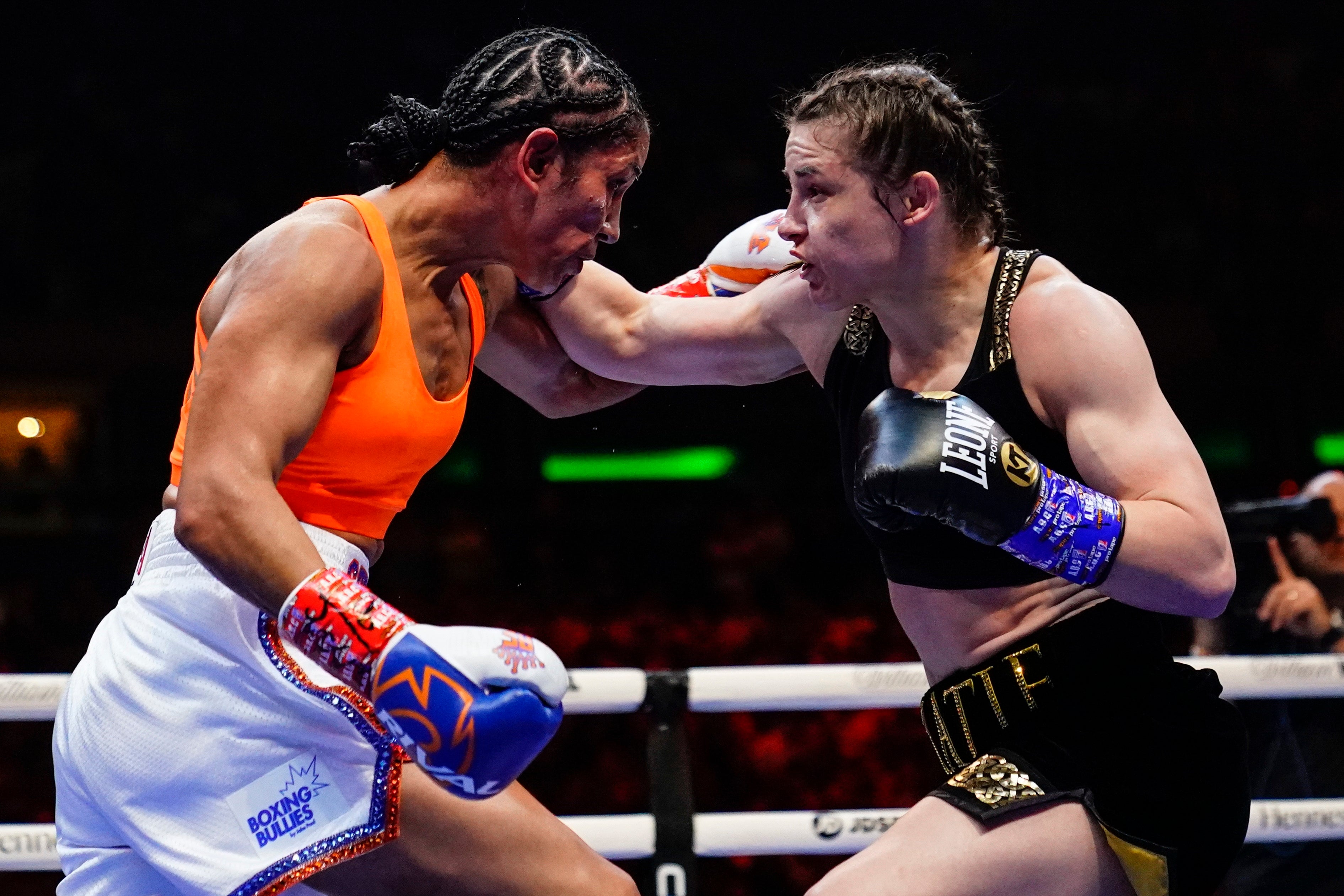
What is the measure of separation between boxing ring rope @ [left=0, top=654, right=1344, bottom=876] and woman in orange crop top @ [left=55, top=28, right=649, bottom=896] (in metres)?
0.92

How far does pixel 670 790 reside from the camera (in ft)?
7.94

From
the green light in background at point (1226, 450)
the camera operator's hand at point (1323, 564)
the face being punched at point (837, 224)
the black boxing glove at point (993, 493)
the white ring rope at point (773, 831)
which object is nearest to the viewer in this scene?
the black boxing glove at point (993, 493)

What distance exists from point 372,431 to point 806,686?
1.23m

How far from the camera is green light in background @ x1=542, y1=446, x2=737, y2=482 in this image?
6.00 metres

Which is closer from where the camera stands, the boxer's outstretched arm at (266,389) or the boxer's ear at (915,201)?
the boxer's outstretched arm at (266,389)

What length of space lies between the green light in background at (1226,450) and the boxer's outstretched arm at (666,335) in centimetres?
438

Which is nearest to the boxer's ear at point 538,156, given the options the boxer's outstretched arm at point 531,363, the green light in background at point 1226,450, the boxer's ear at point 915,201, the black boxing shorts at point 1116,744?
the boxer's outstretched arm at point 531,363

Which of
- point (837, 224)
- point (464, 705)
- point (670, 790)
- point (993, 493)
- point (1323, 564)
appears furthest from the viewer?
point (1323, 564)

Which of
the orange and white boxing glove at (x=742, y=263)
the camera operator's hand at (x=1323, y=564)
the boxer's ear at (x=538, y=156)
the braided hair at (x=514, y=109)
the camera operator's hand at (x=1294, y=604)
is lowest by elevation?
the camera operator's hand at (x=1294, y=604)

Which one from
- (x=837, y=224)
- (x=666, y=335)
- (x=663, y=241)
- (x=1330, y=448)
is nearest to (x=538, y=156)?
(x=837, y=224)

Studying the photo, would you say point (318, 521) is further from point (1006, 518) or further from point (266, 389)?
point (1006, 518)

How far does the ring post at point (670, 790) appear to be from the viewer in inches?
94.2

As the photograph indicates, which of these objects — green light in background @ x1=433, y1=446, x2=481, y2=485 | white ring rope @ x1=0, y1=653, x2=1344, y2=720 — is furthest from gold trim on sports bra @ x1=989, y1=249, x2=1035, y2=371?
green light in background @ x1=433, y1=446, x2=481, y2=485

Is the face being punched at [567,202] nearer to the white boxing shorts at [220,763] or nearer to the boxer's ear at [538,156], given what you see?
the boxer's ear at [538,156]
